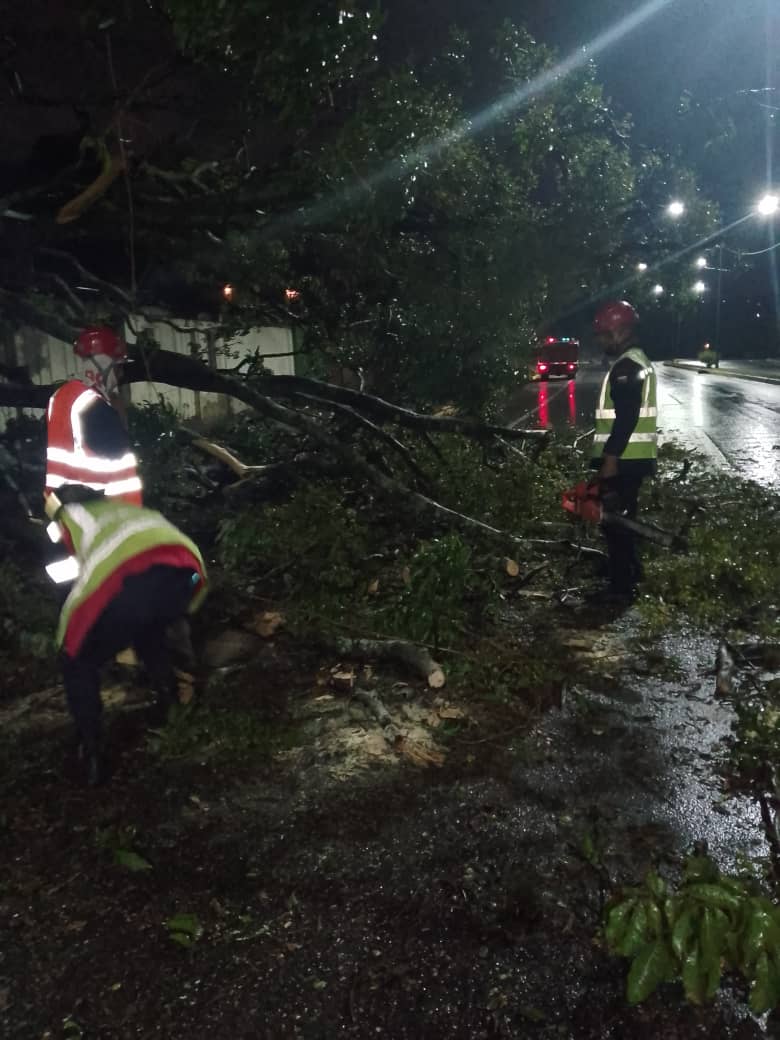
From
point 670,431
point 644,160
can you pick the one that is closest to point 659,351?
point 670,431

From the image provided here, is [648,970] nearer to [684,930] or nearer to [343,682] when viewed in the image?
[684,930]

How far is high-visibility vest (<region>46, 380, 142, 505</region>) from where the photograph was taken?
10.6 feet

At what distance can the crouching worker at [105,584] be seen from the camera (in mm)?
3090

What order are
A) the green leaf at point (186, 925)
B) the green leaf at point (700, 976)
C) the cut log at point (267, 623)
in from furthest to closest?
the cut log at point (267, 623) → the green leaf at point (186, 925) → the green leaf at point (700, 976)

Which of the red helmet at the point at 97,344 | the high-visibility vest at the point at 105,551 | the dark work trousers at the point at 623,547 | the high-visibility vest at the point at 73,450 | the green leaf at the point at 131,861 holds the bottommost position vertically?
the green leaf at the point at 131,861

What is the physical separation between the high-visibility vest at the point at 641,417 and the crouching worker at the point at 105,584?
10.2ft

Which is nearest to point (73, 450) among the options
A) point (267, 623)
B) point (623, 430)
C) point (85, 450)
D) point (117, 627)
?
point (85, 450)

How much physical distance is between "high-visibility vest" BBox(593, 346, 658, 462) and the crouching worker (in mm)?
3100

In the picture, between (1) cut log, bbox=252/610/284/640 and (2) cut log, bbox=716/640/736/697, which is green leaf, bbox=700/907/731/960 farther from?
(1) cut log, bbox=252/610/284/640

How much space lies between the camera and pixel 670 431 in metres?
14.2

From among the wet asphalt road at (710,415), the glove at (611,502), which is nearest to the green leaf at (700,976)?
the glove at (611,502)

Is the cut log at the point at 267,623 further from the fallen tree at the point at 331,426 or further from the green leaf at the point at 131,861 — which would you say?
the green leaf at the point at 131,861

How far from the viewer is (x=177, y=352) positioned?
978 cm

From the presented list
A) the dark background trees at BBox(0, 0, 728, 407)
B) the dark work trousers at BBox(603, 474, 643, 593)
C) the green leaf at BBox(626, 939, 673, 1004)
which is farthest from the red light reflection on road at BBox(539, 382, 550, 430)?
the green leaf at BBox(626, 939, 673, 1004)
